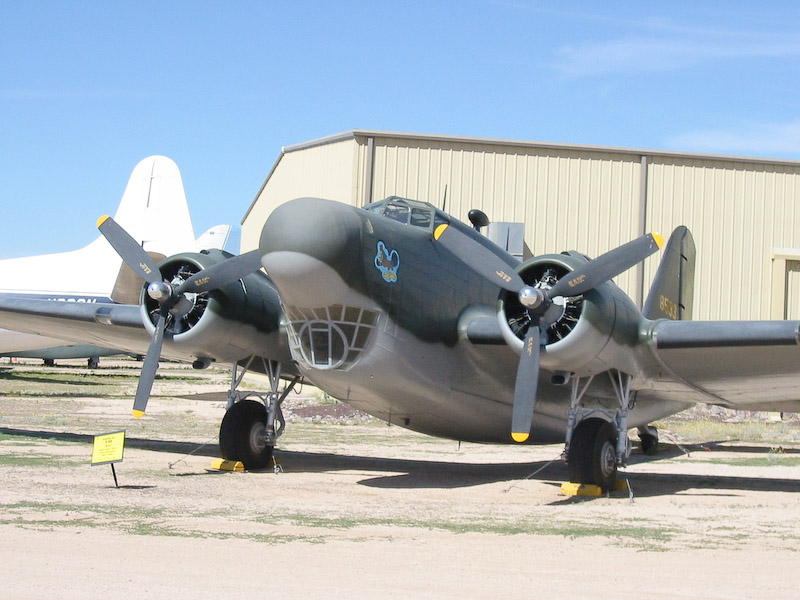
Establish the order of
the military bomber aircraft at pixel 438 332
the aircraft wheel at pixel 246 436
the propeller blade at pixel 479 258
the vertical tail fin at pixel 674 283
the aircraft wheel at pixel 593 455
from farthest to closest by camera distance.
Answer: the vertical tail fin at pixel 674 283 → the aircraft wheel at pixel 246 436 → the aircraft wheel at pixel 593 455 → the propeller blade at pixel 479 258 → the military bomber aircraft at pixel 438 332

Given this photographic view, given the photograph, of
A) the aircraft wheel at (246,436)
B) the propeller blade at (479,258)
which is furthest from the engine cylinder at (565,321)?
the aircraft wheel at (246,436)

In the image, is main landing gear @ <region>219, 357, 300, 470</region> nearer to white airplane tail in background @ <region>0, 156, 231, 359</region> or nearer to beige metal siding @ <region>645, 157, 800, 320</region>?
beige metal siding @ <region>645, 157, 800, 320</region>

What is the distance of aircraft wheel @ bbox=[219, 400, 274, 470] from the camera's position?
45.7 feet

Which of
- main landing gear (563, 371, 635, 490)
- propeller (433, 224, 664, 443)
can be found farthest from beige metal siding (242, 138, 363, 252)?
propeller (433, 224, 664, 443)

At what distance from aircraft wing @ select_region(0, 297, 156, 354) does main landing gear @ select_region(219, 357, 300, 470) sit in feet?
6.77

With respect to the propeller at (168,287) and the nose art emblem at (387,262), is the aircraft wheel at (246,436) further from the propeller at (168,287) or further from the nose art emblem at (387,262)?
the nose art emblem at (387,262)

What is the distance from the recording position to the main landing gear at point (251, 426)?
1395 centimetres

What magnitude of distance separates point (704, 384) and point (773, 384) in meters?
0.94

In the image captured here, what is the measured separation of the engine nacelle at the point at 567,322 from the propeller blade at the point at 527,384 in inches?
5.8

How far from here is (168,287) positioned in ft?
43.7

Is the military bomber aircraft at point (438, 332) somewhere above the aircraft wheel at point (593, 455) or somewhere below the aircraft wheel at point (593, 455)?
above

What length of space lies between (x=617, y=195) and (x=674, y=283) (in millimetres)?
14076

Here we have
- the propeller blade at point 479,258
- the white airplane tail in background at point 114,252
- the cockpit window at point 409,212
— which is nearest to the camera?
the propeller blade at point 479,258

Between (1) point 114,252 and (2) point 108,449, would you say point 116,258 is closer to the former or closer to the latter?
(1) point 114,252
